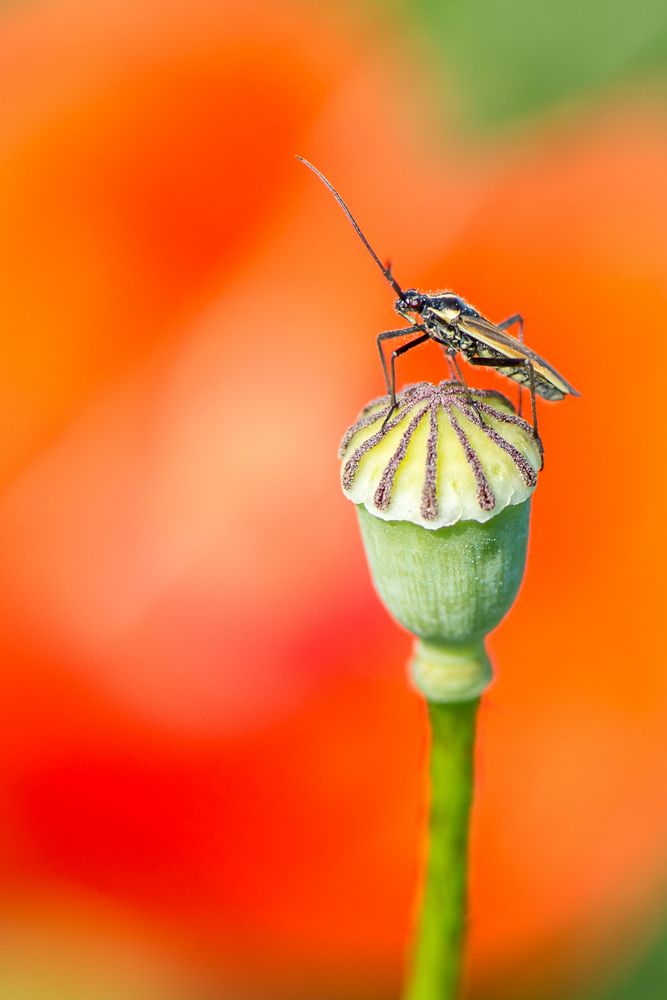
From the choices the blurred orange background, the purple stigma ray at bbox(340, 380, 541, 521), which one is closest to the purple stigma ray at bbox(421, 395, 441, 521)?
the purple stigma ray at bbox(340, 380, 541, 521)

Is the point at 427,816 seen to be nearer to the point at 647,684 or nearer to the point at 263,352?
the point at 647,684

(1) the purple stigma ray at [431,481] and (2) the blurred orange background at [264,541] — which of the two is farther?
(2) the blurred orange background at [264,541]

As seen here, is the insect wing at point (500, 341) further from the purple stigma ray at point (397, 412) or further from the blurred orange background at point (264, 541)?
the blurred orange background at point (264, 541)

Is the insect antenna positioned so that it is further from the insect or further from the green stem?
the green stem

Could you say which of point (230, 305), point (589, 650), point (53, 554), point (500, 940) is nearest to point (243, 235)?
point (230, 305)

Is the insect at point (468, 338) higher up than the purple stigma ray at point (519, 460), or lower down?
higher up

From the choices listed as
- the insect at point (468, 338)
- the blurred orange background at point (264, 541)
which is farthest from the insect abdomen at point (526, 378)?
the blurred orange background at point (264, 541)
